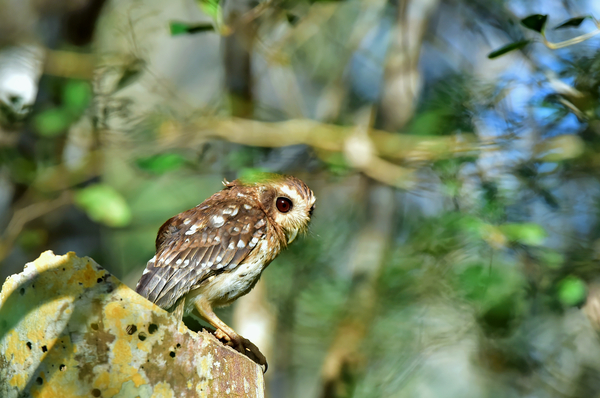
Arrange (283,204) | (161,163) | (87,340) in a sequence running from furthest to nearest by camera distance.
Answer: (161,163), (283,204), (87,340)

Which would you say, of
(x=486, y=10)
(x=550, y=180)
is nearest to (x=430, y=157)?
(x=550, y=180)

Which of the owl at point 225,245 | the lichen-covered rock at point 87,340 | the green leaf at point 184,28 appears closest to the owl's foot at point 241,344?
the owl at point 225,245

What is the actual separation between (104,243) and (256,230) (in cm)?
306

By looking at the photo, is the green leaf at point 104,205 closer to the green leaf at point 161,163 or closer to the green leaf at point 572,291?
the green leaf at point 161,163

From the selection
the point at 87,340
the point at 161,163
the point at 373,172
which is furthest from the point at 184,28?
the point at 373,172

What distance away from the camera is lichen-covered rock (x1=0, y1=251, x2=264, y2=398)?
1.52 metres

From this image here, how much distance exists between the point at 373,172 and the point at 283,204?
2.32 m

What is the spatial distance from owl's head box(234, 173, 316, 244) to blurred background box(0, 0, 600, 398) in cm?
36

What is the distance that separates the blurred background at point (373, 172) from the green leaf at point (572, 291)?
0.04 ft

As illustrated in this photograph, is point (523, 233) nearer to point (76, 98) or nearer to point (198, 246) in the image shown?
point (198, 246)

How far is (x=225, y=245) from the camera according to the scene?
8.06 ft

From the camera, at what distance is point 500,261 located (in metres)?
4.12

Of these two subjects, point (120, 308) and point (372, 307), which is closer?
point (120, 308)

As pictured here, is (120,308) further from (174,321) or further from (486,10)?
(486,10)
